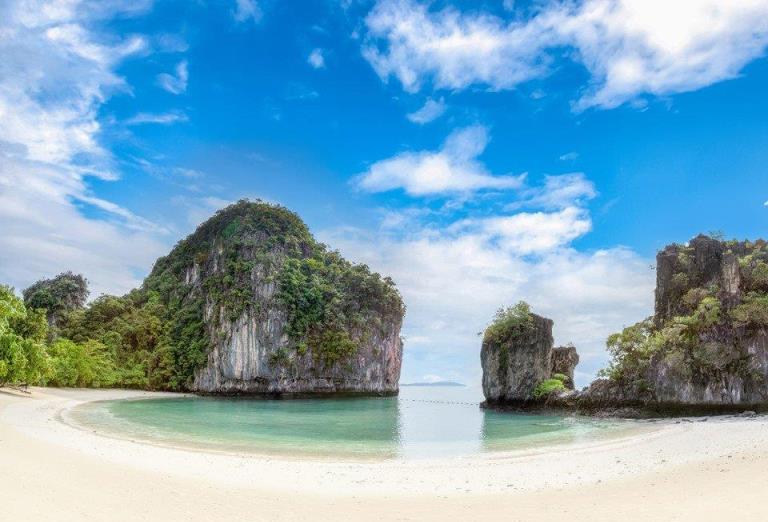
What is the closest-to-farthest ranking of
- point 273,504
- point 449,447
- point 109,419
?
1. point 273,504
2. point 449,447
3. point 109,419

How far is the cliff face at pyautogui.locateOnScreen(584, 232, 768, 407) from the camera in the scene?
25.0m

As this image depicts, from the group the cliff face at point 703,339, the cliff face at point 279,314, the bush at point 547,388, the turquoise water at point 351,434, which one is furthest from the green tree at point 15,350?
the cliff face at point 703,339

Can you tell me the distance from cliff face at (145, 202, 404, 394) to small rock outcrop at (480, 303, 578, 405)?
2414 cm

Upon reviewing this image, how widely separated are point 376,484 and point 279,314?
162ft

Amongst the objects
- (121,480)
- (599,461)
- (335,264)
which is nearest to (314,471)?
(121,480)

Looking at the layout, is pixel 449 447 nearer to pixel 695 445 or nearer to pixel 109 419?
pixel 695 445

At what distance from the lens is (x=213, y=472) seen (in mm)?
10367

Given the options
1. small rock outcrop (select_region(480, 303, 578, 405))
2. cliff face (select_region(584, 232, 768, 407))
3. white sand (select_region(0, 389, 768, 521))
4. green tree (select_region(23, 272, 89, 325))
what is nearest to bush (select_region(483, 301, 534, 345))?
small rock outcrop (select_region(480, 303, 578, 405))

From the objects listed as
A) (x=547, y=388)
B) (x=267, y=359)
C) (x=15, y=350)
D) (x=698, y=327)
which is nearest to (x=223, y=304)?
(x=267, y=359)

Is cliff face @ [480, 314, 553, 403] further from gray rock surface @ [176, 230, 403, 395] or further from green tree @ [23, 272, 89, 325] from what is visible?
green tree @ [23, 272, 89, 325]

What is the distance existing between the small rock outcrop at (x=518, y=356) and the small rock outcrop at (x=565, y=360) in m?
0.24

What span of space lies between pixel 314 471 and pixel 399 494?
9.53ft

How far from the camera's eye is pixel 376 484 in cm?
974

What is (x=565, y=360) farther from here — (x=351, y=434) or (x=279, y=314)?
(x=279, y=314)
